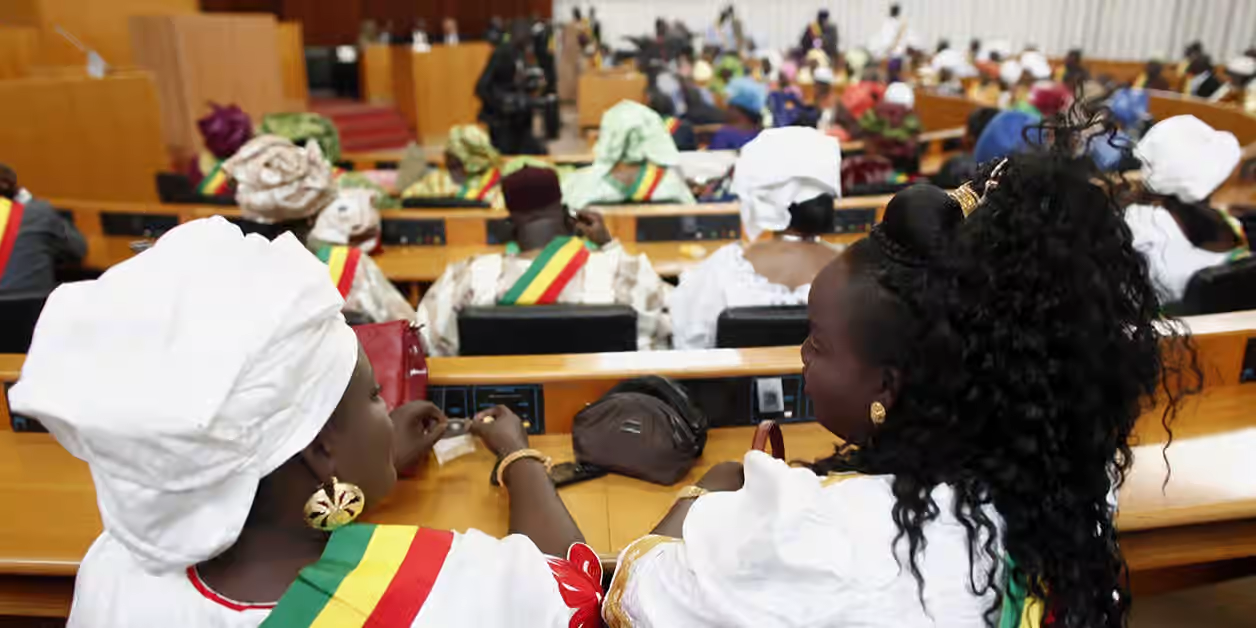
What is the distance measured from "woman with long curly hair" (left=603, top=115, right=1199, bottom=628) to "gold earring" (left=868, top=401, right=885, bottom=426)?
4cm

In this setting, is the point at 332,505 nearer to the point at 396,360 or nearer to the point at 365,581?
the point at 365,581

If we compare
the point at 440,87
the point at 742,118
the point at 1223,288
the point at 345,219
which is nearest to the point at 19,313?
the point at 345,219

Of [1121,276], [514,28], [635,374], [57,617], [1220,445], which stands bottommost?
[57,617]

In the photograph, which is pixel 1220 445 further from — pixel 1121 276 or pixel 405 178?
pixel 405 178

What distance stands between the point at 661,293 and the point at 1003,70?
1168 centimetres

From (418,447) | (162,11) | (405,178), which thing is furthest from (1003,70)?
(418,447)

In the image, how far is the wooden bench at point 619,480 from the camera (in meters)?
1.40

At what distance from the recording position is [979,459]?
89cm

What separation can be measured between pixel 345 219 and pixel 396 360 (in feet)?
7.59

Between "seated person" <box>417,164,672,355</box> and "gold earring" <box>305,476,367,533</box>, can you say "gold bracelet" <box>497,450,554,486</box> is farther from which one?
"seated person" <box>417,164,672,355</box>

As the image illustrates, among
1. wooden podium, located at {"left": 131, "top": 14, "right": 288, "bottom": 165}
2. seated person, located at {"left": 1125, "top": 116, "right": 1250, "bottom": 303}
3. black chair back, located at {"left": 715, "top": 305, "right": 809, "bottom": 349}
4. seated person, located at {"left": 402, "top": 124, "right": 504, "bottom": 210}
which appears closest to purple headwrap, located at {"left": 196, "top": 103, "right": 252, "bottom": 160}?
seated person, located at {"left": 402, "top": 124, "right": 504, "bottom": 210}

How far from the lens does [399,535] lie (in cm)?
99

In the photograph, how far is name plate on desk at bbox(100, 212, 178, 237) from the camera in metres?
4.04

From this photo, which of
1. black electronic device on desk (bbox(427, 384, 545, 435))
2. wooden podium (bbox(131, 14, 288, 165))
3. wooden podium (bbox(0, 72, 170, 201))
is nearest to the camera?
black electronic device on desk (bbox(427, 384, 545, 435))
